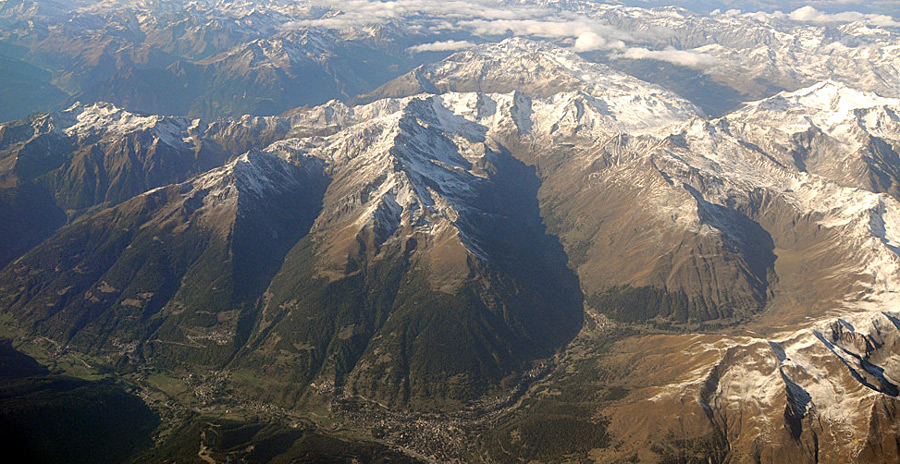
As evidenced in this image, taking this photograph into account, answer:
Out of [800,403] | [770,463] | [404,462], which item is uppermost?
[800,403]

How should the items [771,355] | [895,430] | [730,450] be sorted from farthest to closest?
[771,355] → [730,450] → [895,430]

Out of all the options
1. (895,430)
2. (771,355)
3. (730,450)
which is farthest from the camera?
(771,355)

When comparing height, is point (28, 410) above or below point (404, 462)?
above

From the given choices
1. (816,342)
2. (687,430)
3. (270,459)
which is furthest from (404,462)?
(816,342)

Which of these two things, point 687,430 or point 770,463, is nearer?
point 770,463

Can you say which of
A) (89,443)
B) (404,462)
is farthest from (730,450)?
(89,443)

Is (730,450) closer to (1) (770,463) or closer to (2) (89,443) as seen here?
(1) (770,463)

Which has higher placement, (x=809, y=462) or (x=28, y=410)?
(x=28, y=410)

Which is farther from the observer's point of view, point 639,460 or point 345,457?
point 345,457

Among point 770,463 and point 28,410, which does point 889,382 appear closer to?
point 770,463
